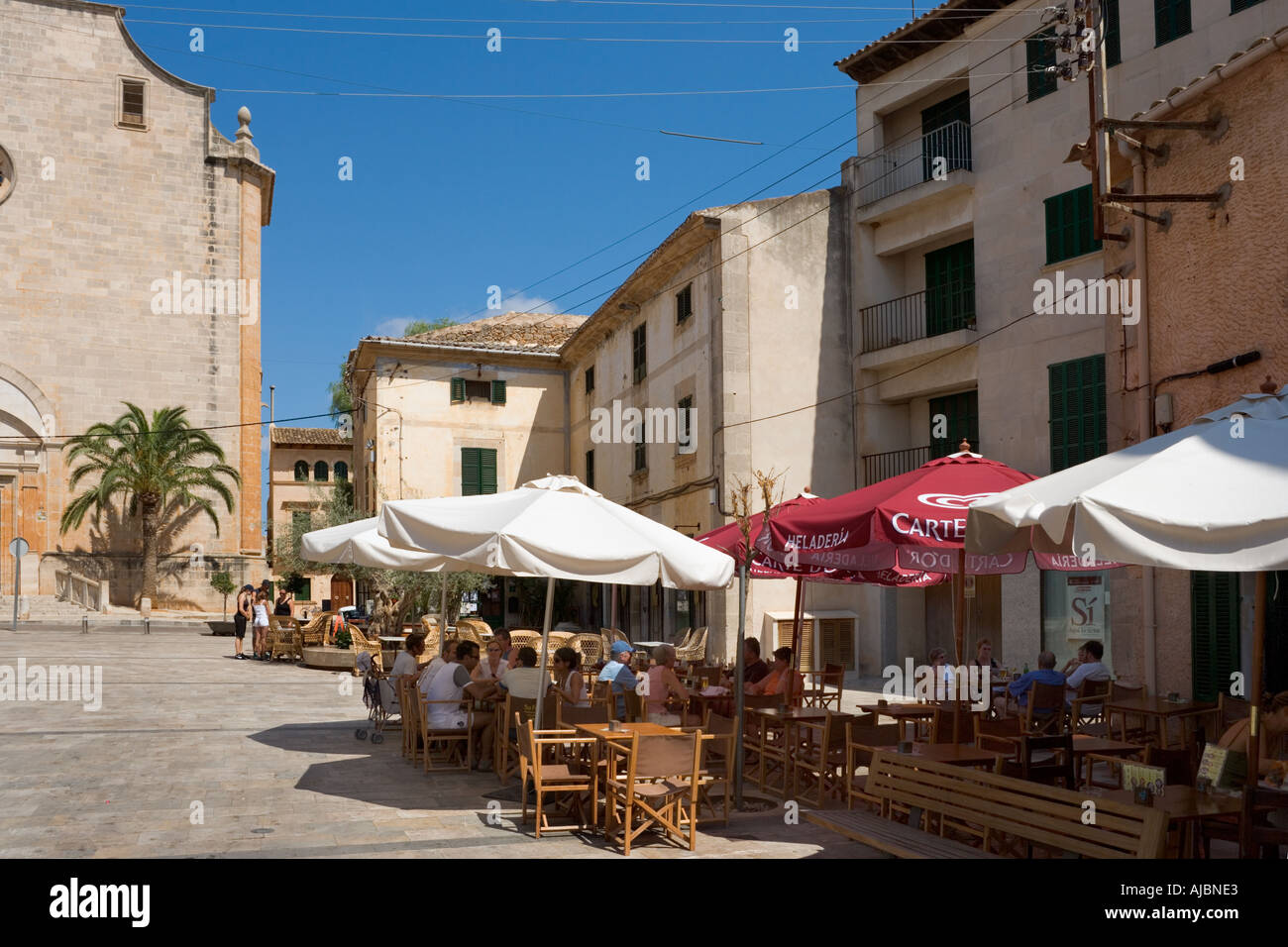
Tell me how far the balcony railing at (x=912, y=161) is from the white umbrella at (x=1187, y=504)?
14.7 meters

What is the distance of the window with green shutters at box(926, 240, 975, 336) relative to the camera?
20047 millimetres

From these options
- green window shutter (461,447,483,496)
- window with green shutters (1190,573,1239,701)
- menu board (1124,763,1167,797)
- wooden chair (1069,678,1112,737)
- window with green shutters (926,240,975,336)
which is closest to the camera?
menu board (1124,763,1167,797)

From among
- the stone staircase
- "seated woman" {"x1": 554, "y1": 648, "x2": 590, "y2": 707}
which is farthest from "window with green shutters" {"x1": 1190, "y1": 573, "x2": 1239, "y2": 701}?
the stone staircase

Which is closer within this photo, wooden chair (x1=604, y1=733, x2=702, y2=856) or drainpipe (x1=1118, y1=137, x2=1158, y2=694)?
wooden chair (x1=604, y1=733, x2=702, y2=856)

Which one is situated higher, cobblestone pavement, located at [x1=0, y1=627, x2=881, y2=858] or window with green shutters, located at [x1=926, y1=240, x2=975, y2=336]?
window with green shutters, located at [x1=926, y1=240, x2=975, y2=336]

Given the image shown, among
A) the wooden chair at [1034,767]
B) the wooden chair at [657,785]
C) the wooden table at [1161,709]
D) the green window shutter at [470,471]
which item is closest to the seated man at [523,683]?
the wooden chair at [657,785]

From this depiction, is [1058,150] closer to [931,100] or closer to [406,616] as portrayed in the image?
[931,100]

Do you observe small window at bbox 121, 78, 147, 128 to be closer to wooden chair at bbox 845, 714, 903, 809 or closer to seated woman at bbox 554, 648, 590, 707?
seated woman at bbox 554, 648, 590, 707

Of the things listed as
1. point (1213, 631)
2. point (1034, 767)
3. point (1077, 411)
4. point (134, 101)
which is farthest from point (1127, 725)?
point (134, 101)

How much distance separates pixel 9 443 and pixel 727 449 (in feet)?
72.0

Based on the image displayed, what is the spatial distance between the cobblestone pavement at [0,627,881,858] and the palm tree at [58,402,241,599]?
16.7 metres

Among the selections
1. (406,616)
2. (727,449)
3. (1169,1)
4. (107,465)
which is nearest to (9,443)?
(107,465)

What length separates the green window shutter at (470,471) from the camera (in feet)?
109

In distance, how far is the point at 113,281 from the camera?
32812 millimetres
